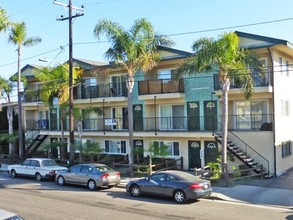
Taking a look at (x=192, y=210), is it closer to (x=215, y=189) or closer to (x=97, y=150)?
(x=215, y=189)

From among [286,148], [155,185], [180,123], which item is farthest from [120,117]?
[155,185]

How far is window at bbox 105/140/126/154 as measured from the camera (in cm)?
3103

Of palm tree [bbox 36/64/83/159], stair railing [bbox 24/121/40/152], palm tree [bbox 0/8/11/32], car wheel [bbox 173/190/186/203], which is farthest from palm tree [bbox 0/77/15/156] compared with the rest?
car wheel [bbox 173/190/186/203]

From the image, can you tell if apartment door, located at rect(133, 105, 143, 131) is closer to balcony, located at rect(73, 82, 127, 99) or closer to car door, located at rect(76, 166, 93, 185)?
balcony, located at rect(73, 82, 127, 99)

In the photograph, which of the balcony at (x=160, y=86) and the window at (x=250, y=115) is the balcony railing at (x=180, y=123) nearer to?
the window at (x=250, y=115)

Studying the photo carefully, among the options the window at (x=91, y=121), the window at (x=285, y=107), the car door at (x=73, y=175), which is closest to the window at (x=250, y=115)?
the window at (x=285, y=107)

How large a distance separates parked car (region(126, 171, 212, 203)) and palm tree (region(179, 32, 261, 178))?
3.99 metres

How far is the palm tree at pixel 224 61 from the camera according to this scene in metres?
19.9

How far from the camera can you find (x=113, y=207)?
50.3 feet

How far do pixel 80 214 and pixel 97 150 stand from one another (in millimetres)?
14303

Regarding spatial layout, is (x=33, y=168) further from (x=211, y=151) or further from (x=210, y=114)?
(x=210, y=114)

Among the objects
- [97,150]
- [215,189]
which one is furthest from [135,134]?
[215,189]

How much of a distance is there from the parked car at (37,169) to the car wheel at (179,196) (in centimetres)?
983

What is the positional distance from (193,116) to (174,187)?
11.1 metres
